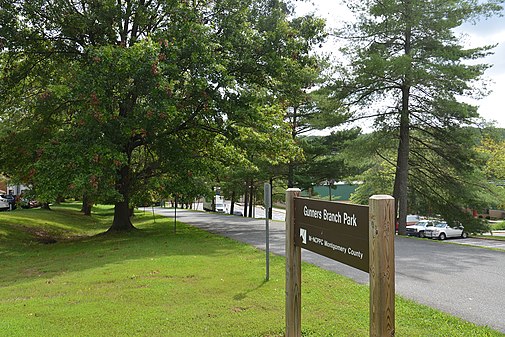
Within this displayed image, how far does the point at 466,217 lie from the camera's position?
21422 mm

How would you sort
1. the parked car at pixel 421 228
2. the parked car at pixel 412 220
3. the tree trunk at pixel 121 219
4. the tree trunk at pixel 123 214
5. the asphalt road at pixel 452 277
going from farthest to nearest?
the parked car at pixel 412 220 < the parked car at pixel 421 228 < the tree trunk at pixel 121 219 < the tree trunk at pixel 123 214 < the asphalt road at pixel 452 277

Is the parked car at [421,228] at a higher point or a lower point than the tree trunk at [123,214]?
lower

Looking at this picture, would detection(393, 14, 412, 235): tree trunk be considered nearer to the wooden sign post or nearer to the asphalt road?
the asphalt road

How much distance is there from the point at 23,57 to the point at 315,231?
17819 mm

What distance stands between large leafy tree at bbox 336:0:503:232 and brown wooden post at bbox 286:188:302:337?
47.2 feet

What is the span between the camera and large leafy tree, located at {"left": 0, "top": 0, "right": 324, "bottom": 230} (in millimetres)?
13703

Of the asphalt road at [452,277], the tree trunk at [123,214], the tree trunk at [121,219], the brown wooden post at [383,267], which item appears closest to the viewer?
the brown wooden post at [383,267]

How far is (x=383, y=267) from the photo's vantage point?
325 cm

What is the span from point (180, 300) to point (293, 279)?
8.33 ft

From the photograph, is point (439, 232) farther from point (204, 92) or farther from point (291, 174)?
point (204, 92)

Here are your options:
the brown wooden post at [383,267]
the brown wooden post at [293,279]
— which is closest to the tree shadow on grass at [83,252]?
the brown wooden post at [293,279]

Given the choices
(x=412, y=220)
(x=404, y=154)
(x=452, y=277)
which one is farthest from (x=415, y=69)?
(x=412, y=220)

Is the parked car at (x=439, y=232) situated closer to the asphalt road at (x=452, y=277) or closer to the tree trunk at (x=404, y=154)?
the tree trunk at (x=404, y=154)

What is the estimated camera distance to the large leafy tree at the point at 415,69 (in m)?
17.8
